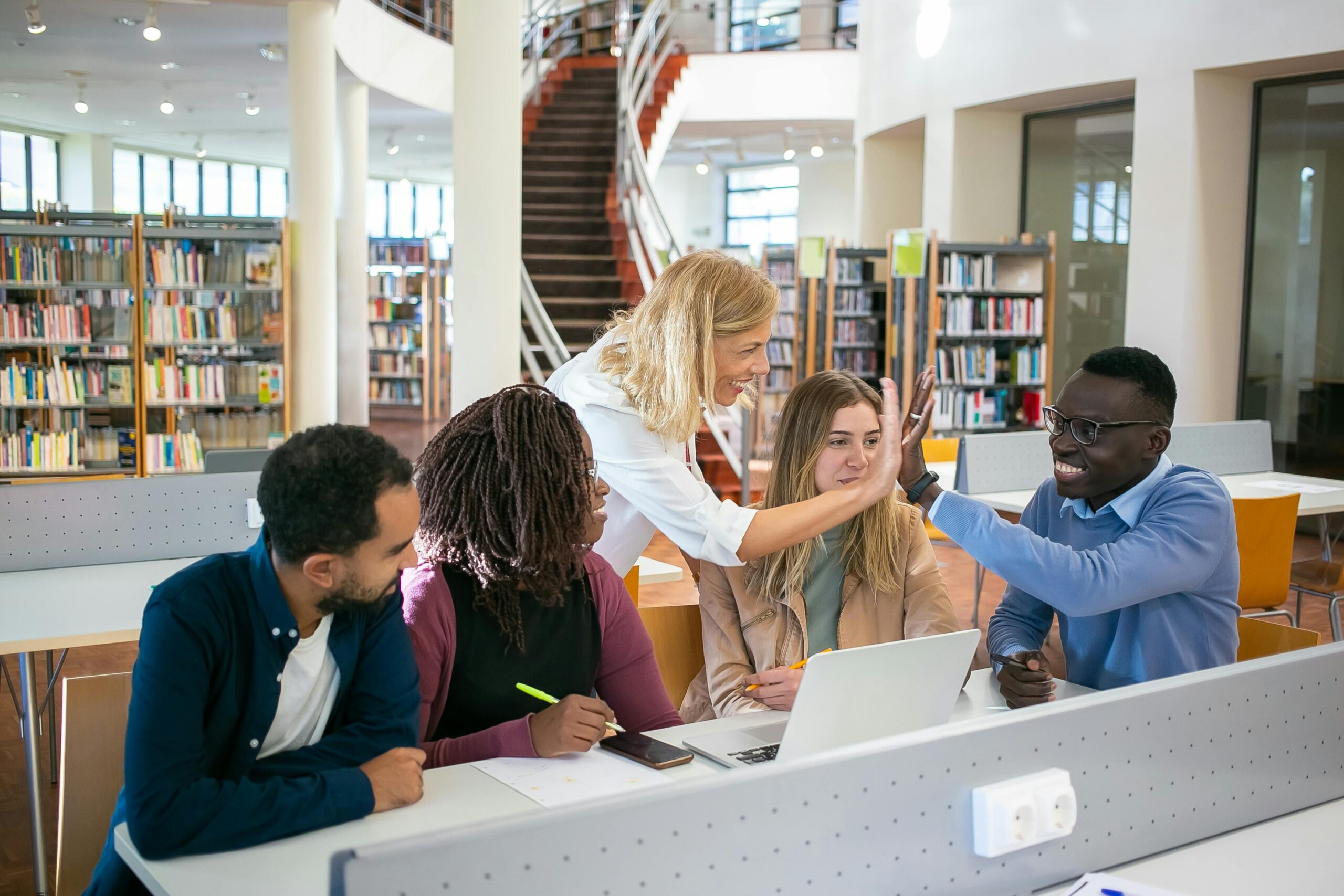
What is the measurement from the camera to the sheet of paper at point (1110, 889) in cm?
129

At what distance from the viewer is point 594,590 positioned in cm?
188

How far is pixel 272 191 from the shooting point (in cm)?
1689

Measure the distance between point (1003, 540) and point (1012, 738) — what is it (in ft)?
2.26

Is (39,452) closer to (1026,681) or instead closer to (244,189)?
(1026,681)

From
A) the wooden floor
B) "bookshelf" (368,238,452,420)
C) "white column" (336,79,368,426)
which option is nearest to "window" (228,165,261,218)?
"bookshelf" (368,238,452,420)

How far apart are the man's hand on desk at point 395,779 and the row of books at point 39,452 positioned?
21.3 feet

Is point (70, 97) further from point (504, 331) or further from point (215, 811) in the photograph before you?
point (215, 811)

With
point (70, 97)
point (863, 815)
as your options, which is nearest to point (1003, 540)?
point (863, 815)

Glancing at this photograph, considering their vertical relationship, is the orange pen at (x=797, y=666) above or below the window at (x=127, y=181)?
below

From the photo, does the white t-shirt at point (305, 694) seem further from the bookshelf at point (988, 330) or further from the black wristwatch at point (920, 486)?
the bookshelf at point (988, 330)

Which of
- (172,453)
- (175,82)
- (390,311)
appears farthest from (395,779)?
(390,311)

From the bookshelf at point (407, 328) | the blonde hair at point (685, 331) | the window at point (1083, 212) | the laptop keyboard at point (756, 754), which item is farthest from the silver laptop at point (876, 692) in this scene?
the bookshelf at point (407, 328)

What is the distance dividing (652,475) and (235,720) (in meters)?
0.97

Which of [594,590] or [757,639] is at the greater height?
[594,590]
